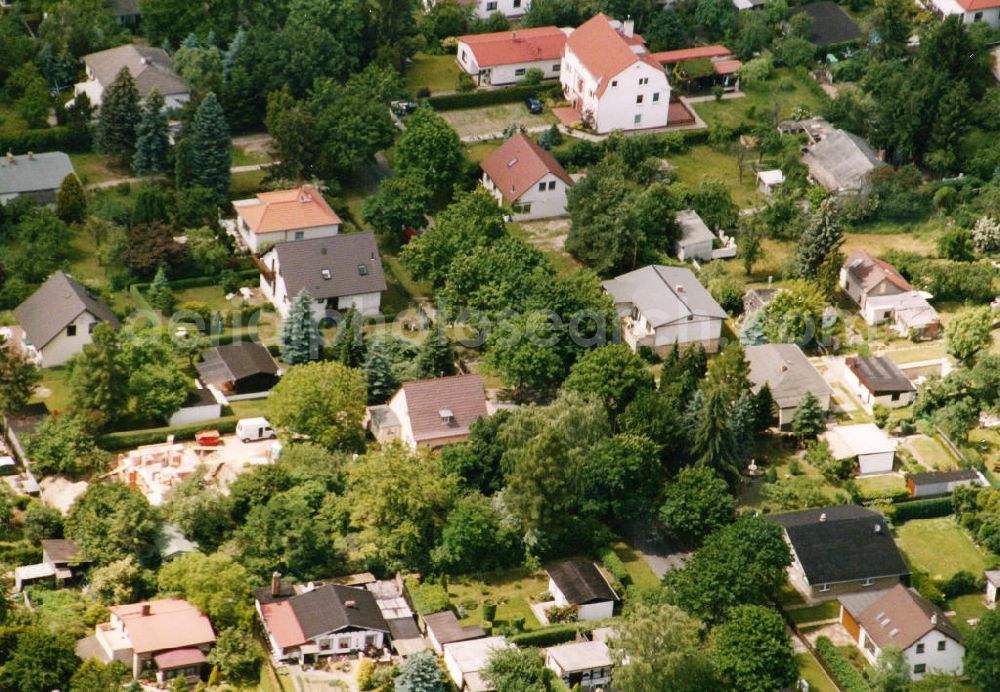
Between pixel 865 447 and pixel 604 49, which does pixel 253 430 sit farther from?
pixel 604 49

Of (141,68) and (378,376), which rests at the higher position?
(141,68)

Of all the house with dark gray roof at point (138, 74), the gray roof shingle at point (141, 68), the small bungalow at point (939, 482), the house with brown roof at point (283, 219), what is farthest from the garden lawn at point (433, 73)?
the small bungalow at point (939, 482)

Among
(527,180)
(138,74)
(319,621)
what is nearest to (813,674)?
(319,621)

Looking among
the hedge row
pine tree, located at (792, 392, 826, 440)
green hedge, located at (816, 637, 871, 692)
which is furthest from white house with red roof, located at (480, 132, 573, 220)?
green hedge, located at (816, 637, 871, 692)

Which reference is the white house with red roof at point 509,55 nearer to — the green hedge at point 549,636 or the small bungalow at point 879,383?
the small bungalow at point 879,383

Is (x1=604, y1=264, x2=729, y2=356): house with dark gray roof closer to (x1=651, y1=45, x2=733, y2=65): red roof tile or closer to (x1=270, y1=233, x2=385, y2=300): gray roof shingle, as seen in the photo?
(x1=270, y1=233, x2=385, y2=300): gray roof shingle

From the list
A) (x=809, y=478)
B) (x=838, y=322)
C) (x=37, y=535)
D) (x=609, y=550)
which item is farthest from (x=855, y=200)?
(x=37, y=535)
